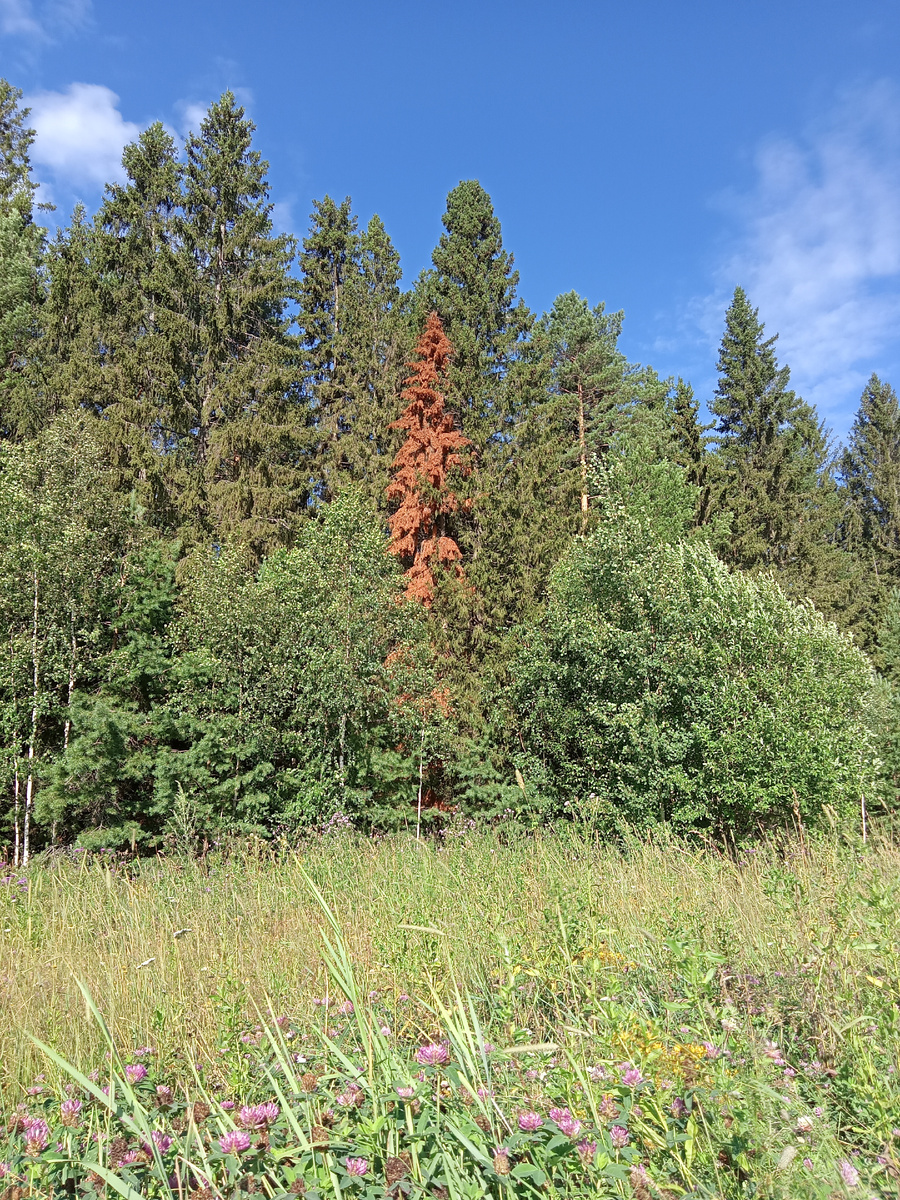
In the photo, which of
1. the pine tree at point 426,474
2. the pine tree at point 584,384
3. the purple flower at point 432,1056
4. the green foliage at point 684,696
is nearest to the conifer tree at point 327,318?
the pine tree at point 426,474

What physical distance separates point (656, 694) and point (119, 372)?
52.9 feet

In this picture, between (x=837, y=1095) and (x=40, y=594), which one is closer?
(x=837, y=1095)

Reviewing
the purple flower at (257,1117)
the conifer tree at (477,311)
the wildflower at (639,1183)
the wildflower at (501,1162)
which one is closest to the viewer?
the wildflower at (501,1162)

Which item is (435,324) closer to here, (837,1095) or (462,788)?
(462,788)

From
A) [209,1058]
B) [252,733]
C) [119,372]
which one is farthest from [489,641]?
[209,1058]

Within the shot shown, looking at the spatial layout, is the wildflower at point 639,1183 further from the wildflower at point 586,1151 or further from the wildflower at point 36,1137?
the wildflower at point 36,1137

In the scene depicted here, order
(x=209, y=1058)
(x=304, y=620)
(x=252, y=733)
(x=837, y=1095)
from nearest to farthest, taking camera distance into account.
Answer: (x=837, y=1095), (x=209, y=1058), (x=252, y=733), (x=304, y=620)

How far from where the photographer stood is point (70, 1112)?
2092 millimetres

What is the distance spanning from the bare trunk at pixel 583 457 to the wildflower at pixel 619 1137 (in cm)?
1855

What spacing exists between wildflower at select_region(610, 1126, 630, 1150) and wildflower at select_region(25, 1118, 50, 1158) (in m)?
1.47

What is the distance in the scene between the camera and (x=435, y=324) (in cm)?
2073

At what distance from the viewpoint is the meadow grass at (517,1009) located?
1.71 metres

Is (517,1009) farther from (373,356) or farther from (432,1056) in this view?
(373,356)

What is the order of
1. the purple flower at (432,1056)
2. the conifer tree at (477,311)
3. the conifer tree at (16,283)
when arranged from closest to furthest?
the purple flower at (432,1056) < the conifer tree at (16,283) < the conifer tree at (477,311)
